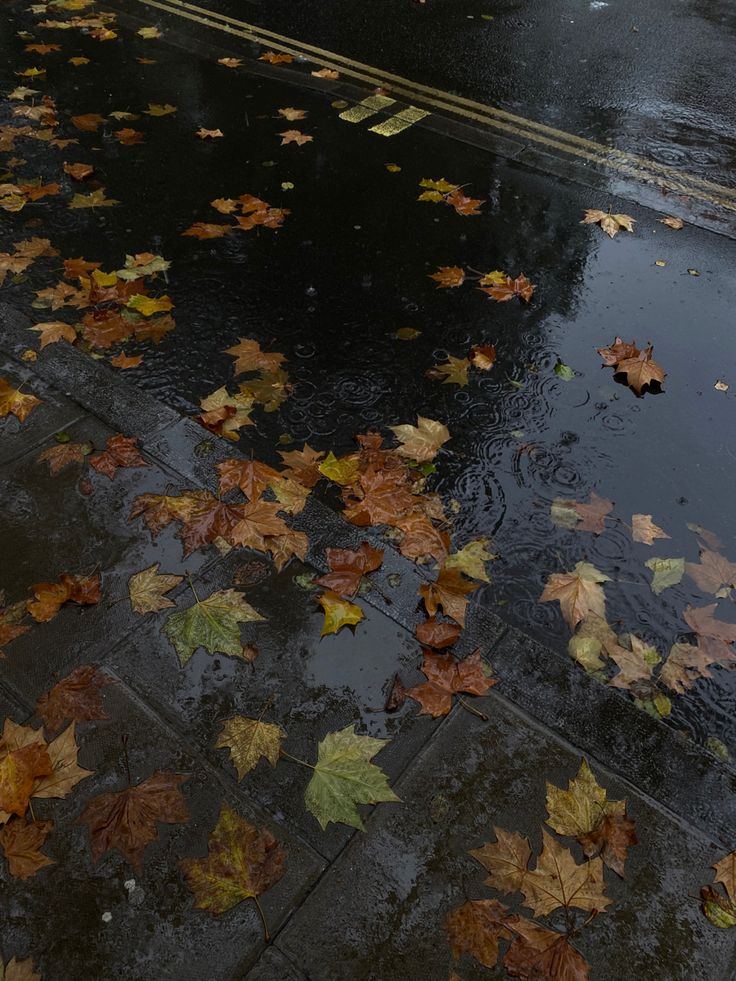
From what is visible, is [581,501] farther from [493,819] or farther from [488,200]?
[488,200]

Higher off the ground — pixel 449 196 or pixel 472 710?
pixel 449 196

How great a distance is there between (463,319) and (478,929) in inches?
114

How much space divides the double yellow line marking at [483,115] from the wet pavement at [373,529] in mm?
368

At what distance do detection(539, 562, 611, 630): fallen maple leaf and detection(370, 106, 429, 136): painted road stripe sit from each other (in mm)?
4190

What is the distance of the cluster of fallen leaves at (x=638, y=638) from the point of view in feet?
7.73

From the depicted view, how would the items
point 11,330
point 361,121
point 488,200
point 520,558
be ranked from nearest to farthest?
point 520,558 → point 11,330 → point 488,200 → point 361,121

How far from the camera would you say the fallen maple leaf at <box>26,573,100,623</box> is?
7.90 ft

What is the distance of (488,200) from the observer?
15.2ft

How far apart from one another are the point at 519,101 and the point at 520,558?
482 cm

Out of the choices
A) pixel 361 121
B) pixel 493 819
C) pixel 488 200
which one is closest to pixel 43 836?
pixel 493 819

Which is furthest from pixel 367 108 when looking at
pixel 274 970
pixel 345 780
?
pixel 274 970

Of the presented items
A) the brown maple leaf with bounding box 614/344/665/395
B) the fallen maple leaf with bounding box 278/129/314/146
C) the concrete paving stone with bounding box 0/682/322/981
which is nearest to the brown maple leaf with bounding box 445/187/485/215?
the fallen maple leaf with bounding box 278/129/314/146

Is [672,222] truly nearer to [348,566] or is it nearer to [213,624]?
[348,566]

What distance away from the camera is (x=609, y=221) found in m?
4.43
